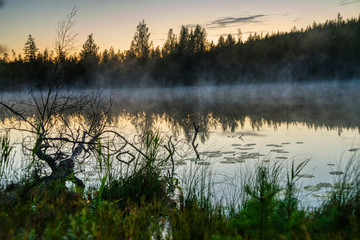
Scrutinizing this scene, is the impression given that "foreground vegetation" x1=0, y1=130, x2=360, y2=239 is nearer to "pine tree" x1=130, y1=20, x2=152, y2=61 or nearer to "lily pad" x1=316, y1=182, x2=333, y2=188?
"lily pad" x1=316, y1=182, x2=333, y2=188

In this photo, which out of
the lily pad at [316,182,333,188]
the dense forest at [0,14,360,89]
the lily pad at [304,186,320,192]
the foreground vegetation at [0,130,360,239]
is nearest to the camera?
the foreground vegetation at [0,130,360,239]

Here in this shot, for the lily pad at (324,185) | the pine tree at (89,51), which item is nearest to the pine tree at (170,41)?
the pine tree at (89,51)

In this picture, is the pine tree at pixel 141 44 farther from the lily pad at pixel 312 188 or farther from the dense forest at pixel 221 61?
the lily pad at pixel 312 188

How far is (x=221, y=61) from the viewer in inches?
2621

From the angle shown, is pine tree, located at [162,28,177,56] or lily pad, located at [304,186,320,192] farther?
pine tree, located at [162,28,177,56]

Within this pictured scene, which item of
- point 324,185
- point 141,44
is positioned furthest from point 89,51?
Answer: point 324,185

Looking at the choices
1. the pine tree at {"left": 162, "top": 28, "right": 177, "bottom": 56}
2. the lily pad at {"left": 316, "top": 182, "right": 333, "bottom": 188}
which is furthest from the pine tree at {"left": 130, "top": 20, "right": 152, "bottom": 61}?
the lily pad at {"left": 316, "top": 182, "right": 333, "bottom": 188}

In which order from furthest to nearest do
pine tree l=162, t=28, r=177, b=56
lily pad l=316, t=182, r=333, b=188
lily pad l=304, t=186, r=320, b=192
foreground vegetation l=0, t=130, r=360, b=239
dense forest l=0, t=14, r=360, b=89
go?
pine tree l=162, t=28, r=177, b=56 → dense forest l=0, t=14, r=360, b=89 → lily pad l=316, t=182, r=333, b=188 → lily pad l=304, t=186, r=320, b=192 → foreground vegetation l=0, t=130, r=360, b=239

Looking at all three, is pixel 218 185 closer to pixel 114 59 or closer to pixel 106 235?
pixel 106 235

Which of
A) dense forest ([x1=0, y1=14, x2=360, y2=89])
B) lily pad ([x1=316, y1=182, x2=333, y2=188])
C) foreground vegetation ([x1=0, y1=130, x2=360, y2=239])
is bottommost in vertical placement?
lily pad ([x1=316, y1=182, x2=333, y2=188])

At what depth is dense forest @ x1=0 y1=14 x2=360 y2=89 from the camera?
60125 mm

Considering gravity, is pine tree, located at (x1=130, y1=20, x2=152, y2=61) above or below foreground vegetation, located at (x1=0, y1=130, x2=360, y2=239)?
above

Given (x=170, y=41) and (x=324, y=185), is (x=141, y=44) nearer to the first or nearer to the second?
(x=170, y=41)

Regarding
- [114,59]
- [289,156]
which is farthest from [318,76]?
[289,156]
